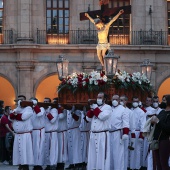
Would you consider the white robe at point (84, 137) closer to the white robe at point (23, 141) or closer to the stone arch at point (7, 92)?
the white robe at point (23, 141)

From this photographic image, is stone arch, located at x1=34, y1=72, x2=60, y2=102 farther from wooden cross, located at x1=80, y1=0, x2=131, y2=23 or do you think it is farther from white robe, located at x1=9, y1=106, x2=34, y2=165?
white robe, located at x1=9, y1=106, x2=34, y2=165

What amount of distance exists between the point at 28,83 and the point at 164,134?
873 inches

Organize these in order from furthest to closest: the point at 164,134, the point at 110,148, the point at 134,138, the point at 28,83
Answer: the point at 28,83, the point at 134,138, the point at 110,148, the point at 164,134

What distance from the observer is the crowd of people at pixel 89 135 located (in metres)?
17.1

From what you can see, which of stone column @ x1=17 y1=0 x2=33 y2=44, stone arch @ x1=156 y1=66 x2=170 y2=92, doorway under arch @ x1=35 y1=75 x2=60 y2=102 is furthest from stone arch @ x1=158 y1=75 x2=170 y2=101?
stone column @ x1=17 y1=0 x2=33 y2=44

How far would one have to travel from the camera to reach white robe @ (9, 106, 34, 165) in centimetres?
1872

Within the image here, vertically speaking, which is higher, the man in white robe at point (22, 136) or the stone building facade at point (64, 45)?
the stone building facade at point (64, 45)

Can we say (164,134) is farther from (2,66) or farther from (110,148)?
(2,66)

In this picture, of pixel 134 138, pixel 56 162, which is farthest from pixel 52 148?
pixel 134 138

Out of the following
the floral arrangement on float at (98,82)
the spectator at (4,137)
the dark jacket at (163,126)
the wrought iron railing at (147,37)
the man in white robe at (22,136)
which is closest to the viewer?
the dark jacket at (163,126)

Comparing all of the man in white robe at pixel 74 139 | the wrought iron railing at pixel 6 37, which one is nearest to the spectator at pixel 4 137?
the man in white robe at pixel 74 139

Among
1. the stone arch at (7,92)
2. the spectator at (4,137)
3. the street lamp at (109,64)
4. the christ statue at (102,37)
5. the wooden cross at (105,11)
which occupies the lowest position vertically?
the spectator at (4,137)

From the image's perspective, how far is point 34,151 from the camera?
760 inches

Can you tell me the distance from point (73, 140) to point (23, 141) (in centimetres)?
219
